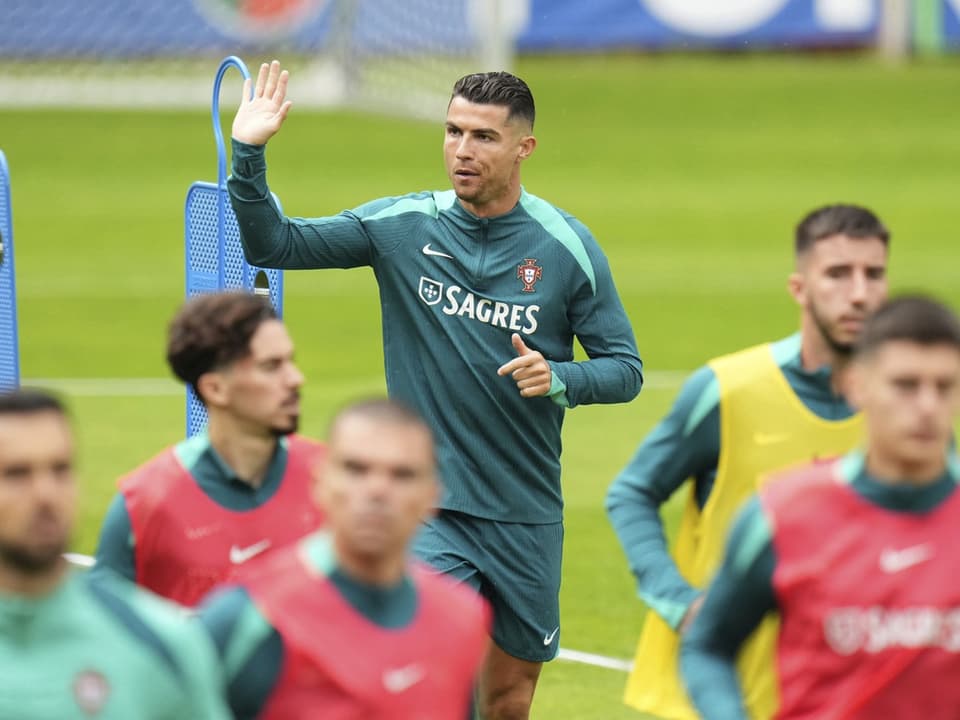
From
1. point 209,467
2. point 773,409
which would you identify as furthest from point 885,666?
point 209,467

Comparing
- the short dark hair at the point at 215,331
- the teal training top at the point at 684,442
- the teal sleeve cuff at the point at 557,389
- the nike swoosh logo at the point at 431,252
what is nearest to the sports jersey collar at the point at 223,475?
the short dark hair at the point at 215,331

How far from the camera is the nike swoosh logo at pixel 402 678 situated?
469 cm

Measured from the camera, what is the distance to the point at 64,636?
174 inches

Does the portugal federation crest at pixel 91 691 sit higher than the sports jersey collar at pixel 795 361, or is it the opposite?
the sports jersey collar at pixel 795 361

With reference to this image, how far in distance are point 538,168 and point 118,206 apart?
6.16 m

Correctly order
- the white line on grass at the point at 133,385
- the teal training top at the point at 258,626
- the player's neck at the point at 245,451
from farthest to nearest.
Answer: the white line on grass at the point at 133,385 → the player's neck at the point at 245,451 → the teal training top at the point at 258,626

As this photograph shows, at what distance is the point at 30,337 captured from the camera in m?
20.0

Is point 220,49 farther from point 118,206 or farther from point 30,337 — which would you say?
point 30,337

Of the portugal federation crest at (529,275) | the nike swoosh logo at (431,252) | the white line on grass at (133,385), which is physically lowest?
the white line on grass at (133,385)

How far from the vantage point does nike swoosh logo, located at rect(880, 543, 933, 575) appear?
484 cm

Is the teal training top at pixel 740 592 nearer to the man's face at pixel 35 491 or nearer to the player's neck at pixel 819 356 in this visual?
the player's neck at pixel 819 356

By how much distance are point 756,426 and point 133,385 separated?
40.9ft

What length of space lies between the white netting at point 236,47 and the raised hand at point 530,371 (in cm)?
2233

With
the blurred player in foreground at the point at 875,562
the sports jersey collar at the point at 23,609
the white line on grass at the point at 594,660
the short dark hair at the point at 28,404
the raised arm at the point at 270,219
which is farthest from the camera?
the white line on grass at the point at 594,660
